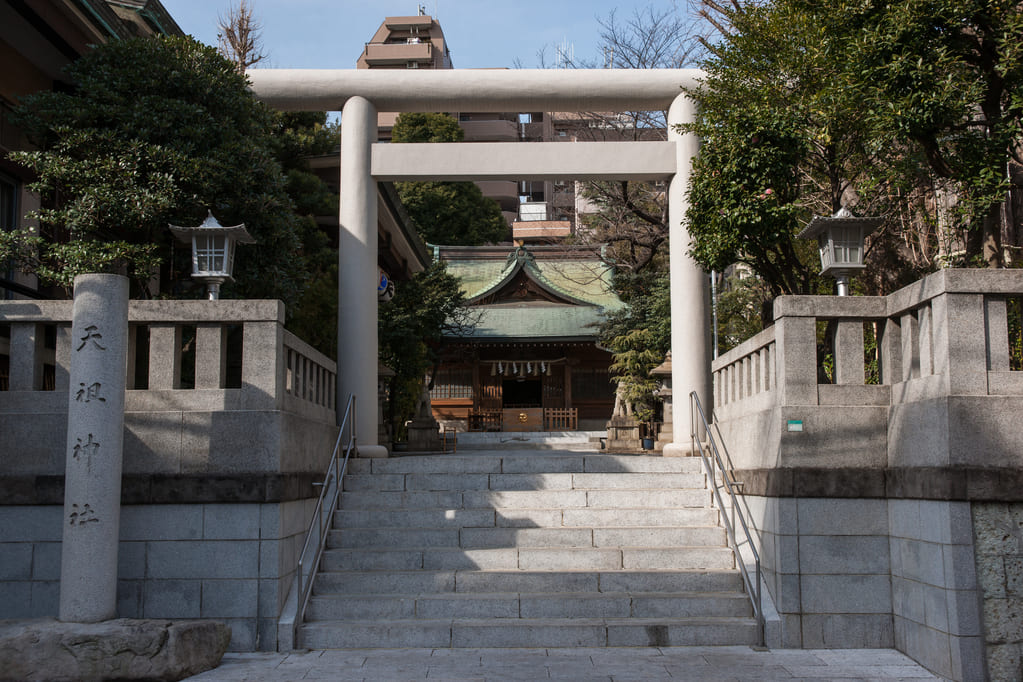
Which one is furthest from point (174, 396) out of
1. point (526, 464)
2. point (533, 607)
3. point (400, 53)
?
point (400, 53)

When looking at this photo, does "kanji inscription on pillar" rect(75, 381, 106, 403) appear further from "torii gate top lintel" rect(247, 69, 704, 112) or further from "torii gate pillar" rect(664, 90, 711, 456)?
"torii gate pillar" rect(664, 90, 711, 456)

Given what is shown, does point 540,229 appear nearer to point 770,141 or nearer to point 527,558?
point 770,141

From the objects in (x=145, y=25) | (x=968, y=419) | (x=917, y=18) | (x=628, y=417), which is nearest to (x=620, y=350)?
(x=628, y=417)

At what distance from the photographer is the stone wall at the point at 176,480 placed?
673 cm

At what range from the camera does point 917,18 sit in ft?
24.7

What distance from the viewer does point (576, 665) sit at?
614 cm

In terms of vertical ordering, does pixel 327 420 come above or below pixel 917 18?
below

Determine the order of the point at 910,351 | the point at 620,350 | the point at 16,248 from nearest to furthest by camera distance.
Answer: the point at 910,351
the point at 16,248
the point at 620,350

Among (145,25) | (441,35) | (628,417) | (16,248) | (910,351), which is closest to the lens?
(910,351)

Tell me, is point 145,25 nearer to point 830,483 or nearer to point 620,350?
point 830,483

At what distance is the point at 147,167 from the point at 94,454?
3.91m

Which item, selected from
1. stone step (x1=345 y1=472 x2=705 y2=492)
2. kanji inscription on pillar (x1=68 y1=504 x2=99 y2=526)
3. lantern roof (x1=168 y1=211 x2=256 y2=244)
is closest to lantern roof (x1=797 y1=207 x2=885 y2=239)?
stone step (x1=345 y1=472 x2=705 y2=492)

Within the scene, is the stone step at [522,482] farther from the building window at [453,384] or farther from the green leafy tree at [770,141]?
the building window at [453,384]

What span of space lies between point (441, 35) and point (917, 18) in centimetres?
5596
